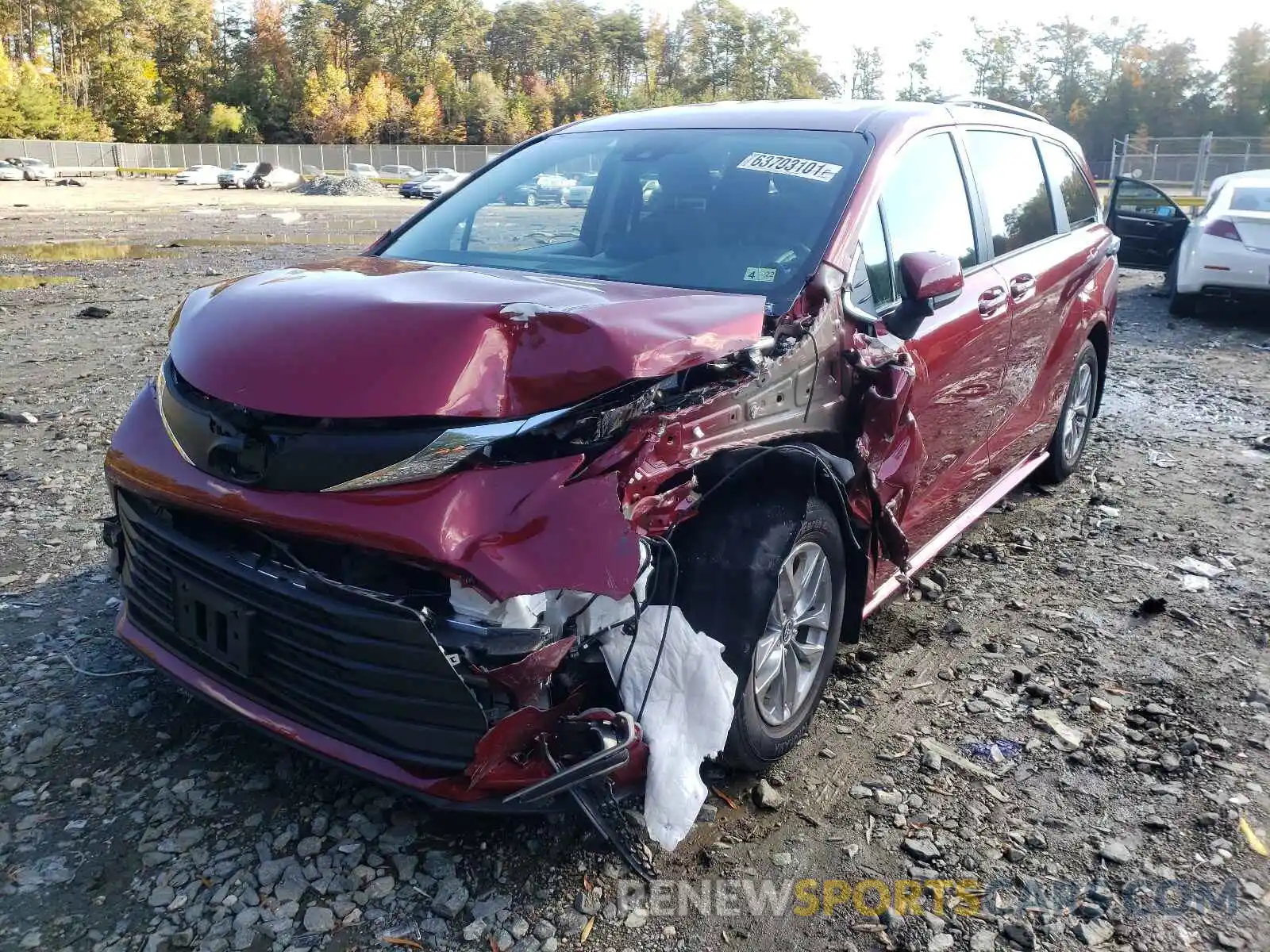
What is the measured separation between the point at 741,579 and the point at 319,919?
4.17 feet

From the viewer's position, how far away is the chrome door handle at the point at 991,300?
3836mm

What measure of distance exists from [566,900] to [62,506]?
3.53 m

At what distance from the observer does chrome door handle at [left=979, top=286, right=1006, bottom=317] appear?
3.84 meters

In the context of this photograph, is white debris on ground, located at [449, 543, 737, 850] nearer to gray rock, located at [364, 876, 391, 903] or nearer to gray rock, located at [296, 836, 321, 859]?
gray rock, located at [364, 876, 391, 903]

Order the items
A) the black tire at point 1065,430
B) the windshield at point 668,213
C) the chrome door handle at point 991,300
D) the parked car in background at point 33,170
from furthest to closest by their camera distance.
→ the parked car in background at point 33,170, the black tire at point 1065,430, the chrome door handle at point 991,300, the windshield at point 668,213

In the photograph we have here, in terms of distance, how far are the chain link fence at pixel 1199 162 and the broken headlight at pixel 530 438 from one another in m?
28.8

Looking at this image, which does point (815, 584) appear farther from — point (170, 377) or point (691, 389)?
point (170, 377)

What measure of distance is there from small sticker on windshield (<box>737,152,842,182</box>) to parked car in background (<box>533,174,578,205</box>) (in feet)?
2.54

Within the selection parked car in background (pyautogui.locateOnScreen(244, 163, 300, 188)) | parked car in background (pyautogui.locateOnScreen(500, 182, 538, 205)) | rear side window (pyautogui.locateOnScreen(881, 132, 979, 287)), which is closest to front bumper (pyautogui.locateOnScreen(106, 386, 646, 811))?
rear side window (pyautogui.locateOnScreen(881, 132, 979, 287))

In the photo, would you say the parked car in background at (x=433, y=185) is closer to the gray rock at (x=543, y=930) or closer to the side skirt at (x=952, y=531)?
the side skirt at (x=952, y=531)

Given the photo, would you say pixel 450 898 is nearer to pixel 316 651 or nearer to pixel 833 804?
pixel 316 651

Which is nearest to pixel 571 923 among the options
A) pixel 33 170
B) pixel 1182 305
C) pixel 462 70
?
pixel 1182 305

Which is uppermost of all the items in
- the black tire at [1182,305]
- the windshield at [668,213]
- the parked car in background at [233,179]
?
the parked car in background at [233,179]

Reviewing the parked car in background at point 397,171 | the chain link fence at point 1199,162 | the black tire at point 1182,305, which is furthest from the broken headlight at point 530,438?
the parked car in background at point 397,171
